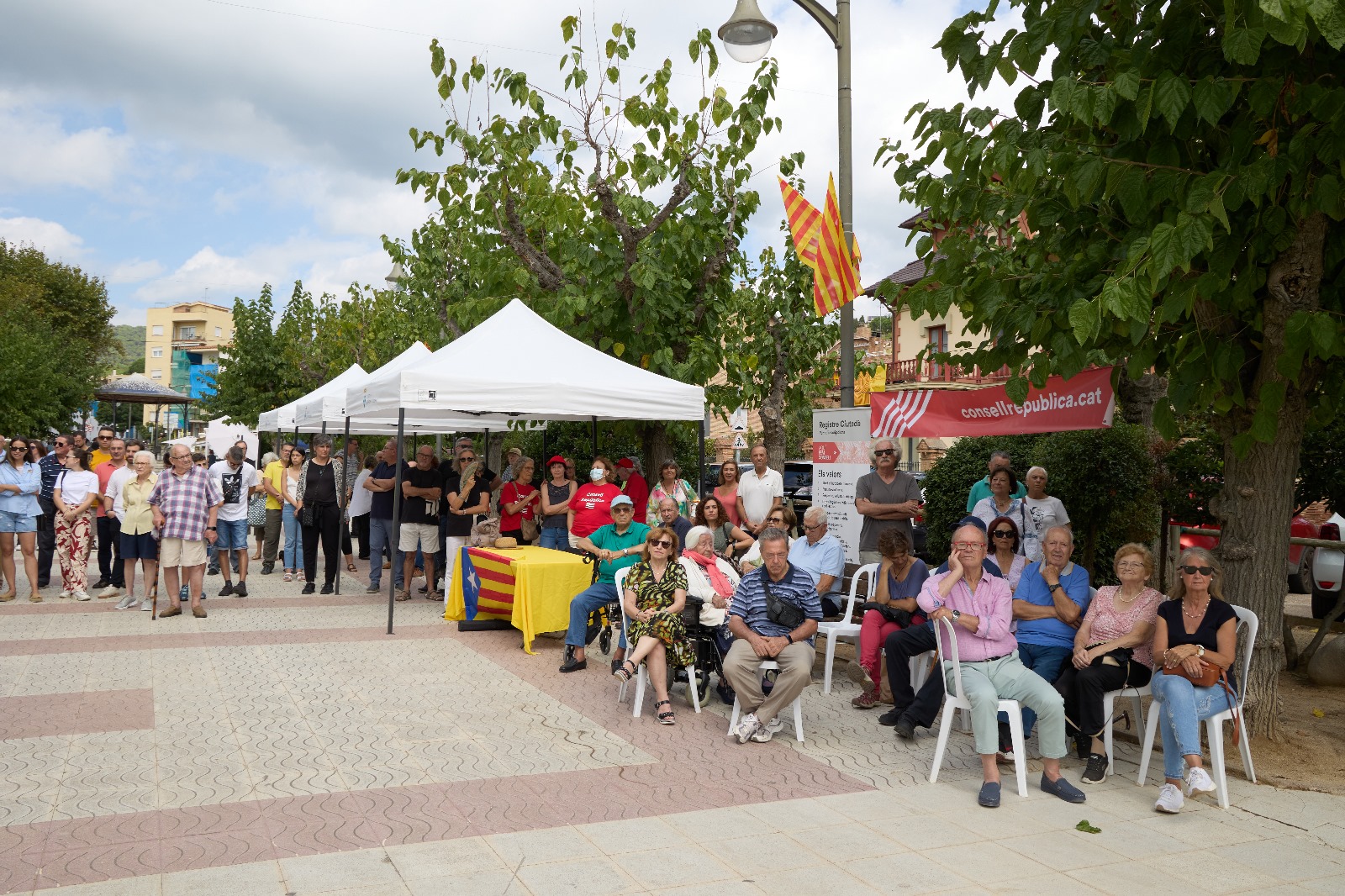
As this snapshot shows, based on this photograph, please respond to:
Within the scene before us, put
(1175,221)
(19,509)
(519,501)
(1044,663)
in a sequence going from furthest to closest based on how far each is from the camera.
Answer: (519,501) → (19,509) → (1044,663) → (1175,221)

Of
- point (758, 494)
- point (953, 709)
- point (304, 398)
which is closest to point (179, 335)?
point (304, 398)

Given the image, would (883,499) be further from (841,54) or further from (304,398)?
(304,398)

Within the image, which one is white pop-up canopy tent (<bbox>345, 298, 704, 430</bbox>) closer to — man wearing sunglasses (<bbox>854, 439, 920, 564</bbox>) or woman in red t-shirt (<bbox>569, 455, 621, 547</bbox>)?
woman in red t-shirt (<bbox>569, 455, 621, 547</bbox>)

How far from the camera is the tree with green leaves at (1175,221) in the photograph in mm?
5023

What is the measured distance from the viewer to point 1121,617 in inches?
240

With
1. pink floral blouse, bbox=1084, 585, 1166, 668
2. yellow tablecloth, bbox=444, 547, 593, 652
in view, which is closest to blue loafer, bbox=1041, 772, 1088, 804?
pink floral blouse, bbox=1084, 585, 1166, 668

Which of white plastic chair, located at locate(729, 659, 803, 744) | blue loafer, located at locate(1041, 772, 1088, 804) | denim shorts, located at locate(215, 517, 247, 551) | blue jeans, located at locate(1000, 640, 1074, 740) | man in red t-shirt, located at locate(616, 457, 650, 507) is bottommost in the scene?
blue loafer, located at locate(1041, 772, 1088, 804)

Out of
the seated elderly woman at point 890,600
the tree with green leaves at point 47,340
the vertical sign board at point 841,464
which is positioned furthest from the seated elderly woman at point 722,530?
the tree with green leaves at point 47,340

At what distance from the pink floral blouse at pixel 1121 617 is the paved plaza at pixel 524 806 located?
0.74m

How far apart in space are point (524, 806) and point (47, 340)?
3975 cm

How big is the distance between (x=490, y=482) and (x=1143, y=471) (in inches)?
274

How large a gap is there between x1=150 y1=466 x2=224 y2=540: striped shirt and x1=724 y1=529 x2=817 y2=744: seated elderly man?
6.33 meters

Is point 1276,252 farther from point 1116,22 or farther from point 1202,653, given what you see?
point 1202,653

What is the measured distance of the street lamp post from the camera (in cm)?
963
